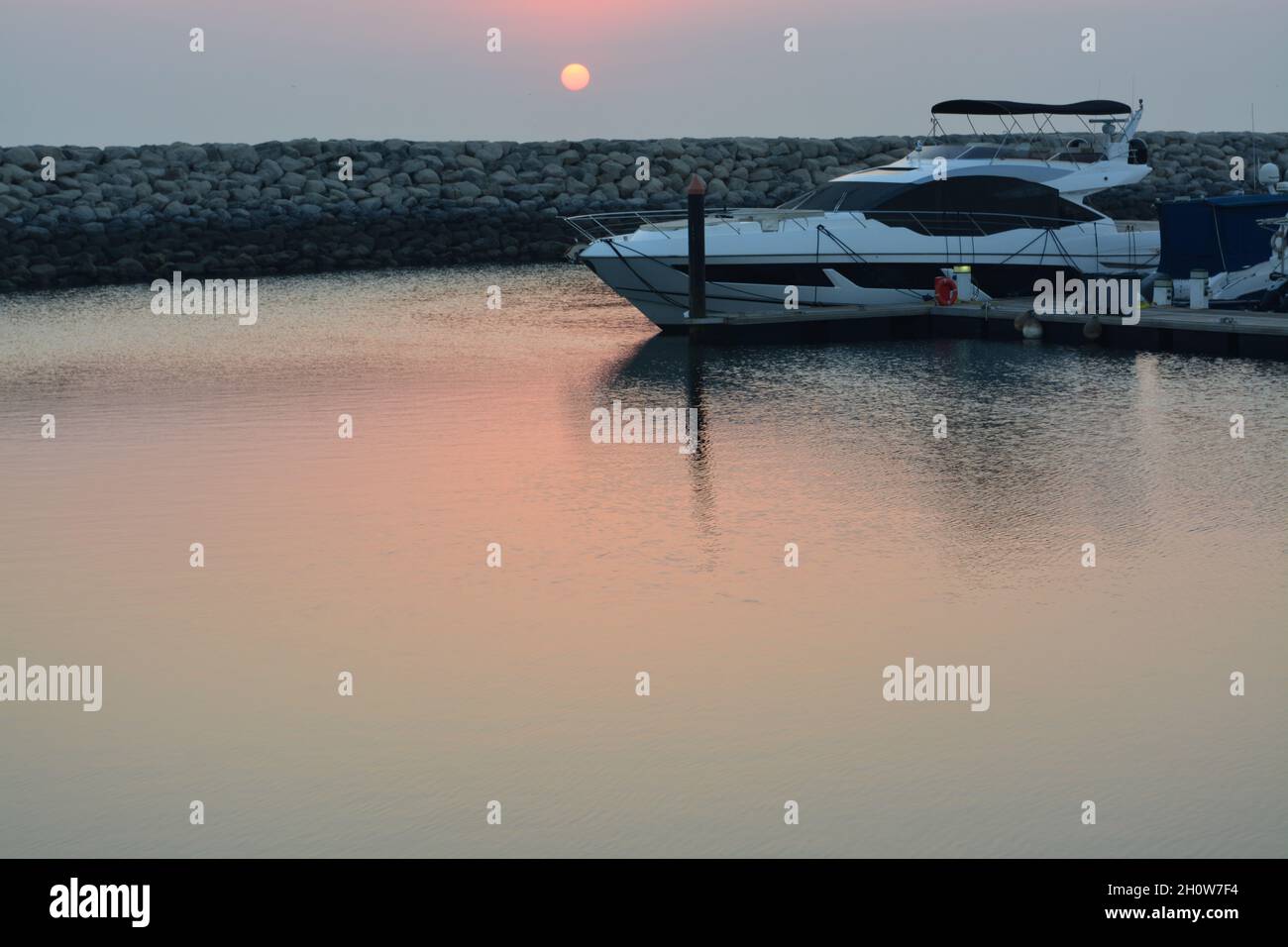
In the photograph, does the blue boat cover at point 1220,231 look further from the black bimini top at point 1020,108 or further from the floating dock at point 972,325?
the black bimini top at point 1020,108

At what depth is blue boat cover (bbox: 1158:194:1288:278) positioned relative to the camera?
21.7 metres

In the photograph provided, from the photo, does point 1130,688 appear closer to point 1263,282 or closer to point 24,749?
point 24,749

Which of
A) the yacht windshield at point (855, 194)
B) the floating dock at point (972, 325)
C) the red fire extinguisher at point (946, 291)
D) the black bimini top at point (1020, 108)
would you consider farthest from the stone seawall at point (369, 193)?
the yacht windshield at point (855, 194)

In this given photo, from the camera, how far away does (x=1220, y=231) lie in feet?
71.9

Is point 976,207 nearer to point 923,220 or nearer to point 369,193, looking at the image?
point 923,220

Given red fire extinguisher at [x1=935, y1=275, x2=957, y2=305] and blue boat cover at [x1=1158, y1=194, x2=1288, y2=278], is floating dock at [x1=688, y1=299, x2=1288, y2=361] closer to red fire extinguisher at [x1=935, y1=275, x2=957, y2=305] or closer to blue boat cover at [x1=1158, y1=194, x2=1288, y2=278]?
red fire extinguisher at [x1=935, y1=275, x2=957, y2=305]

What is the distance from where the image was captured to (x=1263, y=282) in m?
21.8

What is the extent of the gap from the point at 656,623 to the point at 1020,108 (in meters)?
17.2

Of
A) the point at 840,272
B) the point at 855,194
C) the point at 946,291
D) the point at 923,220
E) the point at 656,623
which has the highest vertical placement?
the point at 855,194

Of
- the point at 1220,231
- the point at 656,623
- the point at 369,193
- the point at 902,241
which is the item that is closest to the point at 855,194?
the point at 902,241

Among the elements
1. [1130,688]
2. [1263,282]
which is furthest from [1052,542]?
[1263,282]

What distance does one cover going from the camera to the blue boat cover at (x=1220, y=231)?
21.7 metres

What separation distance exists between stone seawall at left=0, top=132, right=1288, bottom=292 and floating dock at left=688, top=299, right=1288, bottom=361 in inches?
796

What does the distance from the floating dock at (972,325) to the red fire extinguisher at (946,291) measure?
0.41 ft
